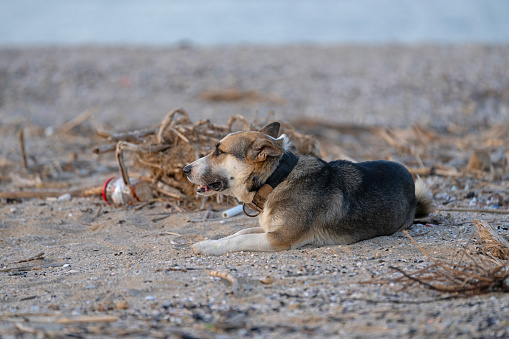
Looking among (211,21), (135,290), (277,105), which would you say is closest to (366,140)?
(277,105)

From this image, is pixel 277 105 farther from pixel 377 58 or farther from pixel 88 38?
pixel 88 38

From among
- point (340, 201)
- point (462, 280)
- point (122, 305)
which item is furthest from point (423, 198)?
point (122, 305)

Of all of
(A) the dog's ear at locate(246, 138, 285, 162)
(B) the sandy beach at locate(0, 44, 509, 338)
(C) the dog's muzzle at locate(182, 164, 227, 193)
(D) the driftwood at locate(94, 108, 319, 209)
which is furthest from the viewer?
(D) the driftwood at locate(94, 108, 319, 209)

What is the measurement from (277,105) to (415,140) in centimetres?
518

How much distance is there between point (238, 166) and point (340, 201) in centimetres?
118

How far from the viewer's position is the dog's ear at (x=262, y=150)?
18.1 ft

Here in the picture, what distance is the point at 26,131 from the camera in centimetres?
1427

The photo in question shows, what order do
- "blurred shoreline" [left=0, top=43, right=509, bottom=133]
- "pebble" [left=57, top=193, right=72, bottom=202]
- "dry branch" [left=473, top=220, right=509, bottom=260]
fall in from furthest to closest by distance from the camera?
"blurred shoreline" [left=0, top=43, right=509, bottom=133] < "pebble" [left=57, top=193, right=72, bottom=202] < "dry branch" [left=473, top=220, right=509, bottom=260]

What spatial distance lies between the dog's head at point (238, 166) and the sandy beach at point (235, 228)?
758mm

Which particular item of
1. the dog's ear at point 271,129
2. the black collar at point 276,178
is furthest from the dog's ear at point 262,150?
the dog's ear at point 271,129

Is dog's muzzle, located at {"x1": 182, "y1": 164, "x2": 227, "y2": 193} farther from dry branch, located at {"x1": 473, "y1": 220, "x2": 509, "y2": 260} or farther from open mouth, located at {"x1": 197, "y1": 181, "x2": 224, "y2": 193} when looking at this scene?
dry branch, located at {"x1": 473, "y1": 220, "x2": 509, "y2": 260}

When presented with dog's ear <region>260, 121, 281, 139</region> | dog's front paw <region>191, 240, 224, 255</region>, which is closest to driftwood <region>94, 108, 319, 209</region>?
dog's ear <region>260, 121, 281, 139</region>

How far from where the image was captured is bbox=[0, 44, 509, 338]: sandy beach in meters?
3.78

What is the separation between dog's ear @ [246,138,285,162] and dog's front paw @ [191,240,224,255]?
996 mm
